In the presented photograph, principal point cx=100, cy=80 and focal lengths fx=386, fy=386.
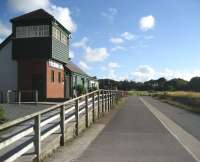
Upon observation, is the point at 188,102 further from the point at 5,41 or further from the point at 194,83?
the point at 194,83

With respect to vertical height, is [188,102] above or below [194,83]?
below

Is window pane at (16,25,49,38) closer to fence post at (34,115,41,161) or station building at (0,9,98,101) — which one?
station building at (0,9,98,101)

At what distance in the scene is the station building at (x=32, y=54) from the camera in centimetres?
2878

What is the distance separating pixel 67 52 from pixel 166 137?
22.6 meters

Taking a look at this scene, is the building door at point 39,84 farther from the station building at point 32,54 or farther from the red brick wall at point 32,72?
the red brick wall at point 32,72

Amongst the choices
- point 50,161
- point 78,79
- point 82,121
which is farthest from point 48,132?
point 78,79

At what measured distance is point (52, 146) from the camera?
31.3 feet

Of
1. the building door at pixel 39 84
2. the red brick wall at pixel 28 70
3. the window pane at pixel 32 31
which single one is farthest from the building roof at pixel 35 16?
the building door at pixel 39 84

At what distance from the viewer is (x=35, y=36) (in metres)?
28.9

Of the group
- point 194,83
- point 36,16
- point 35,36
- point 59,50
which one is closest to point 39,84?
point 59,50

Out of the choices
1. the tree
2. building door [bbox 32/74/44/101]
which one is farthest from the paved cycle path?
the tree

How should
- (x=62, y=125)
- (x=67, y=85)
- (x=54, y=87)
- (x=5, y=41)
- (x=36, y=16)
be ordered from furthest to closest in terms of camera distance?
(x=67, y=85)
(x=54, y=87)
(x=5, y=41)
(x=36, y=16)
(x=62, y=125)

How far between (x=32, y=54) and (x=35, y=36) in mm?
1365

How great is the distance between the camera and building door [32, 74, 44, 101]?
97.2 feet
